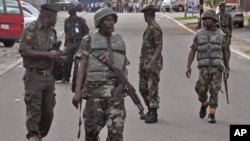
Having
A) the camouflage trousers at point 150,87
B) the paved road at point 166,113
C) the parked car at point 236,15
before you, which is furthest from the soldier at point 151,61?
the parked car at point 236,15

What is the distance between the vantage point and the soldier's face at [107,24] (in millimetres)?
6900

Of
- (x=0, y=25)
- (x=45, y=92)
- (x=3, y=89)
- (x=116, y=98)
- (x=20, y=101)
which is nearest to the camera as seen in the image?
(x=116, y=98)

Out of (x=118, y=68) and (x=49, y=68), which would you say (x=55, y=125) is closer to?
(x=49, y=68)

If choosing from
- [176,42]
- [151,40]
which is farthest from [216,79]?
[176,42]

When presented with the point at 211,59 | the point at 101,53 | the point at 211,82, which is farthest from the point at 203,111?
the point at 101,53

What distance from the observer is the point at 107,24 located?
6902 millimetres

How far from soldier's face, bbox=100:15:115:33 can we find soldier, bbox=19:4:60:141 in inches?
35.9

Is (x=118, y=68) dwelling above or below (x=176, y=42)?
above

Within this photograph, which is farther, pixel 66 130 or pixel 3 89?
pixel 3 89

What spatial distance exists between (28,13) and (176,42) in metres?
6.55

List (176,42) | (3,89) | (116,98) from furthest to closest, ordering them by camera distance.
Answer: (176,42) < (3,89) < (116,98)

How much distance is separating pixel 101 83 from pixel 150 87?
343 cm

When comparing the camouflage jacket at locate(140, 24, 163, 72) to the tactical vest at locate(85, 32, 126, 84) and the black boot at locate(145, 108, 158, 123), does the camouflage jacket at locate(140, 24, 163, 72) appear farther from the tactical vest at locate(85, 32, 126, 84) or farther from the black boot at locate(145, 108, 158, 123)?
the tactical vest at locate(85, 32, 126, 84)

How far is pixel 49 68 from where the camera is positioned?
7828 mm
